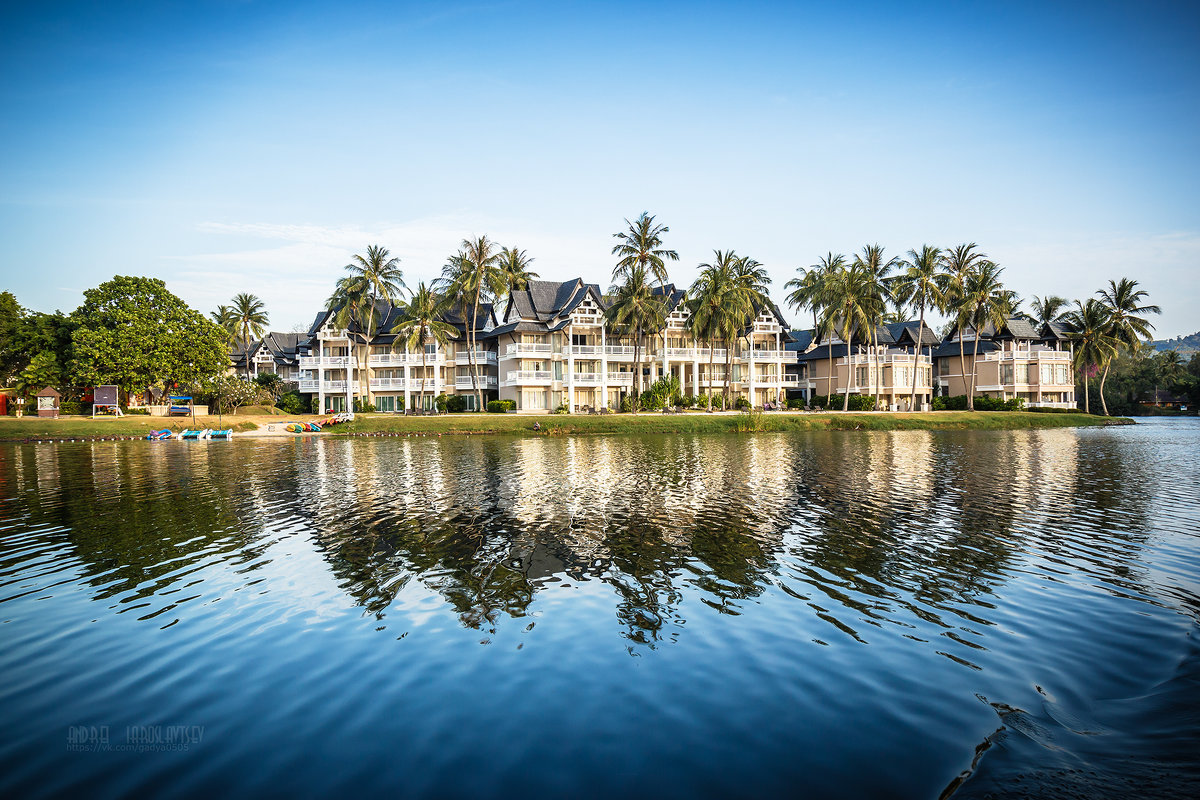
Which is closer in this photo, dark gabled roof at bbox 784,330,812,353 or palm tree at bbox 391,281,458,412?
palm tree at bbox 391,281,458,412

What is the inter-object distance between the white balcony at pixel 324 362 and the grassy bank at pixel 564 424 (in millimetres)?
11891

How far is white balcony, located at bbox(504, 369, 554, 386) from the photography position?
2677 inches

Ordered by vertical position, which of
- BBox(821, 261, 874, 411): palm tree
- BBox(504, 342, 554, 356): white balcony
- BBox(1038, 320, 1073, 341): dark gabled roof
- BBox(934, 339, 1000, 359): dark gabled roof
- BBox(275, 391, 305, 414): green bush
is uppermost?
BBox(821, 261, 874, 411): palm tree

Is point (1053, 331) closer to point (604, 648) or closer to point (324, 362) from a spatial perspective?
point (324, 362)

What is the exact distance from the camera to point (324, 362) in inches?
2958

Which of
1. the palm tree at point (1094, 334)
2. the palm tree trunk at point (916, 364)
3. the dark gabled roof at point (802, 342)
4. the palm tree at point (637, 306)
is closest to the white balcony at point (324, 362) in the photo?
the palm tree at point (637, 306)

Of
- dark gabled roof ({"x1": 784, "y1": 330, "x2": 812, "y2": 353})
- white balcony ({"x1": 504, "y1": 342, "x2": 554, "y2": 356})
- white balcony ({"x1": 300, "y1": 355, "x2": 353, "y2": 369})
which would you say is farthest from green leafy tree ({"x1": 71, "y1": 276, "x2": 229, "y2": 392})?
dark gabled roof ({"x1": 784, "y1": 330, "x2": 812, "y2": 353})

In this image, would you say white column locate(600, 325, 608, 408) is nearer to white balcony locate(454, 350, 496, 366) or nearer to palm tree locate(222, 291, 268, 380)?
white balcony locate(454, 350, 496, 366)

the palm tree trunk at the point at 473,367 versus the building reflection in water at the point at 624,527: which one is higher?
the palm tree trunk at the point at 473,367

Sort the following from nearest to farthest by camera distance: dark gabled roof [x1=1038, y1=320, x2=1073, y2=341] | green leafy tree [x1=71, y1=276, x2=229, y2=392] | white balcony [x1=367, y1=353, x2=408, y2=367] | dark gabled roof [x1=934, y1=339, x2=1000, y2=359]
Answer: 1. green leafy tree [x1=71, y1=276, x2=229, y2=392]
2. white balcony [x1=367, y1=353, x2=408, y2=367]
3. dark gabled roof [x1=1038, y1=320, x2=1073, y2=341]
4. dark gabled roof [x1=934, y1=339, x2=1000, y2=359]

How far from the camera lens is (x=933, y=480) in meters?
24.2

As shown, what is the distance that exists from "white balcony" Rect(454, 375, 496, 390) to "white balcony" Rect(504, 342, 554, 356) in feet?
20.6

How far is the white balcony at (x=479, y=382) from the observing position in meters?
73.9

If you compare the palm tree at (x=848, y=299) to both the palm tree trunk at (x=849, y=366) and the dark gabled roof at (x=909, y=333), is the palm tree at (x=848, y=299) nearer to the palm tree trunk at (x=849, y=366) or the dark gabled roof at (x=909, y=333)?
the palm tree trunk at (x=849, y=366)
